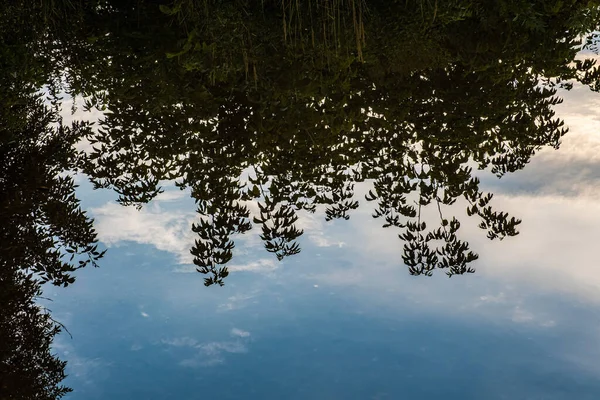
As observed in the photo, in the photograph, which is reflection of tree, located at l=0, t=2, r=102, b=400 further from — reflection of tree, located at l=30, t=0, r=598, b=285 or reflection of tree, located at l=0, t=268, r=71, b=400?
reflection of tree, located at l=30, t=0, r=598, b=285

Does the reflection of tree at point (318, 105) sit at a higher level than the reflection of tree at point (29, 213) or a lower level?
higher

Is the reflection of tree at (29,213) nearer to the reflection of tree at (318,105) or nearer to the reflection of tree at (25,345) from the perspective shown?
the reflection of tree at (25,345)

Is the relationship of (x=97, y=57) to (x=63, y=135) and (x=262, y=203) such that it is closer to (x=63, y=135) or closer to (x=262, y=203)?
(x=63, y=135)

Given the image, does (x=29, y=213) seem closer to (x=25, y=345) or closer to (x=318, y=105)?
(x=25, y=345)

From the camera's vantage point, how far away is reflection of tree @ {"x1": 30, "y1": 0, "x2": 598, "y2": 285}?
6.33 meters

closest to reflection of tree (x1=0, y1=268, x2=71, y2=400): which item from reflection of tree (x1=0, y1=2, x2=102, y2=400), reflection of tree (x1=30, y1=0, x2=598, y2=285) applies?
reflection of tree (x1=0, y1=2, x2=102, y2=400)

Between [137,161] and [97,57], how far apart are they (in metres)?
1.47

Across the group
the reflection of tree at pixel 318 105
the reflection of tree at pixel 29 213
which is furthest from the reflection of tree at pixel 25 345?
the reflection of tree at pixel 318 105

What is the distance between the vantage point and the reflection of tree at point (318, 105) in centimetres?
633

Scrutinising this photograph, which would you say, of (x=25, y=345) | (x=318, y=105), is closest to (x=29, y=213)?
(x=25, y=345)

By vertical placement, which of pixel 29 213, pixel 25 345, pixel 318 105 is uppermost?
pixel 318 105

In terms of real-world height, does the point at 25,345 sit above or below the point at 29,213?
below

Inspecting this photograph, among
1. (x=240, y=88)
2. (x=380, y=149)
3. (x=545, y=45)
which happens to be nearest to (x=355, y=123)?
(x=380, y=149)

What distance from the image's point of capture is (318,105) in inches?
274
